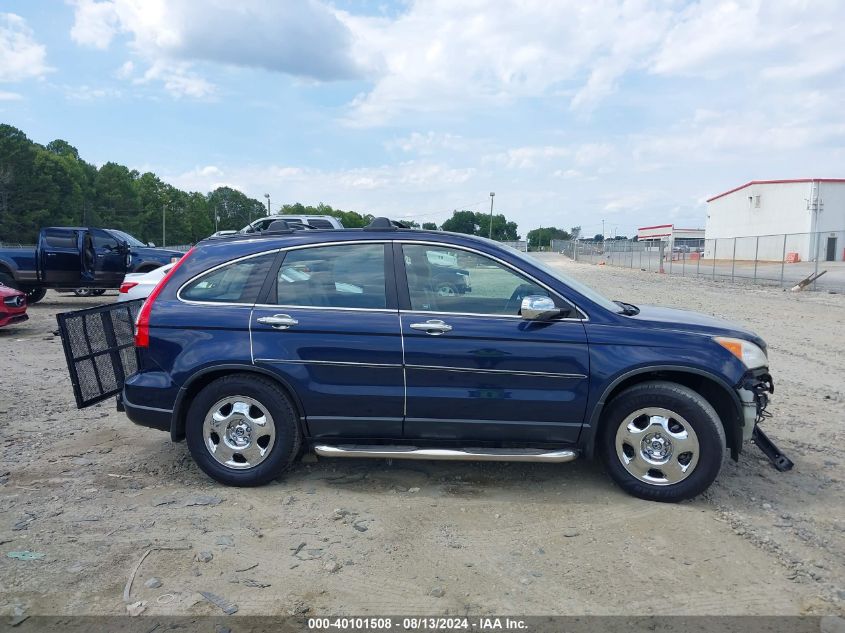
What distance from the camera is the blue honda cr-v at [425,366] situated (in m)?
4.32

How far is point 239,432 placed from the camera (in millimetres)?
4574

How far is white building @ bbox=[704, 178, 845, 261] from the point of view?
154 ft

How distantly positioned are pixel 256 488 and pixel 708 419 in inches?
122

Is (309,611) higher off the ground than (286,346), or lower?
Answer: lower

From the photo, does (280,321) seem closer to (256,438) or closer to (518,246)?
(256,438)

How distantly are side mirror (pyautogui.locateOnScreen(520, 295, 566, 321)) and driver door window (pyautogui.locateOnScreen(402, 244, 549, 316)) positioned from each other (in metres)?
0.16

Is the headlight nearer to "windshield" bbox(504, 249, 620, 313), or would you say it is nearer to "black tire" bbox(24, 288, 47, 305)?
"windshield" bbox(504, 249, 620, 313)

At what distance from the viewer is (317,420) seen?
14.8 feet

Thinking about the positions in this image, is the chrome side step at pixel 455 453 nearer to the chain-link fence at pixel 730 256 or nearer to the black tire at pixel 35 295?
the black tire at pixel 35 295

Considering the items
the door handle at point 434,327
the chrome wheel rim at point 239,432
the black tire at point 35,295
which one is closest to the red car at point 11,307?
the black tire at point 35,295

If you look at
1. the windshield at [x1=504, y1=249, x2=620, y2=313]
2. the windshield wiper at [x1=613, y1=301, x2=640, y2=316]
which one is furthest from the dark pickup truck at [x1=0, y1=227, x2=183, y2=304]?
the windshield wiper at [x1=613, y1=301, x2=640, y2=316]

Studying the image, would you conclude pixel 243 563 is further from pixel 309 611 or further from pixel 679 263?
pixel 679 263

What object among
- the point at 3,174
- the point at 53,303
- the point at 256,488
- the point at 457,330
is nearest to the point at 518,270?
the point at 457,330

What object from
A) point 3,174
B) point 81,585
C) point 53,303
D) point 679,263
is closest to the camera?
point 81,585
